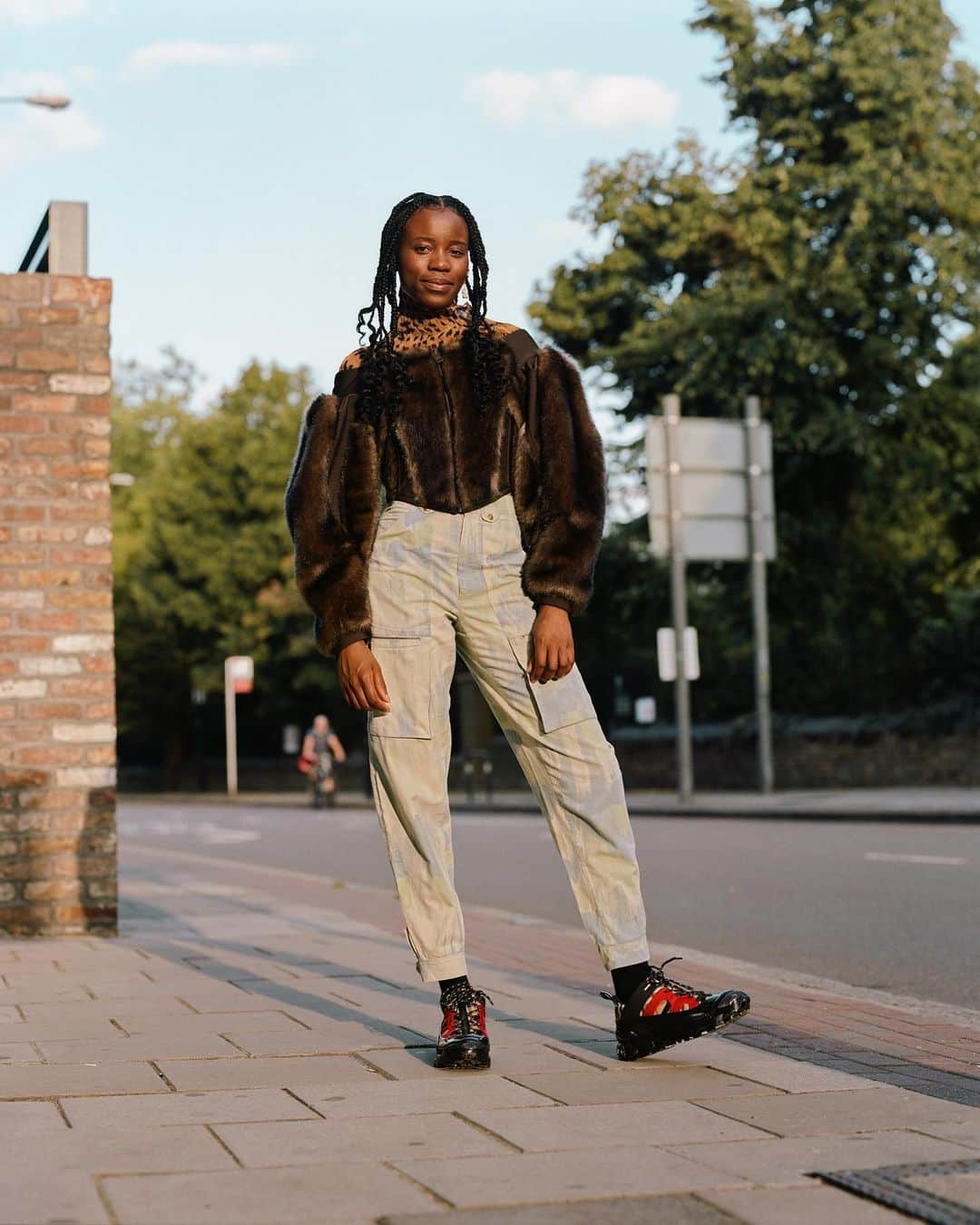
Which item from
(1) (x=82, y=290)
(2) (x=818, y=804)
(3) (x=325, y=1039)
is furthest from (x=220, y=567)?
(3) (x=325, y=1039)

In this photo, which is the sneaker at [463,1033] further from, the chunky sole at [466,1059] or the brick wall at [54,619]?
the brick wall at [54,619]

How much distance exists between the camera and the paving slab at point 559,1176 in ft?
11.2

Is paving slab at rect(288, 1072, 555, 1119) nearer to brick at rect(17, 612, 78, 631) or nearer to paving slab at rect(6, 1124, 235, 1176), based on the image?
paving slab at rect(6, 1124, 235, 1176)

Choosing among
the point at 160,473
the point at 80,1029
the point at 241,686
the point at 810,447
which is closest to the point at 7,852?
the point at 80,1029

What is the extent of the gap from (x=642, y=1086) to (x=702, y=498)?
21834mm

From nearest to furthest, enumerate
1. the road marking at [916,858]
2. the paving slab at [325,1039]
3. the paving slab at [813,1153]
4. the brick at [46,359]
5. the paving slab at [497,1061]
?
the paving slab at [813,1153] → the paving slab at [497,1061] → the paving slab at [325,1039] → the brick at [46,359] → the road marking at [916,858]

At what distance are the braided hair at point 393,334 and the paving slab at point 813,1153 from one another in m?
1.96

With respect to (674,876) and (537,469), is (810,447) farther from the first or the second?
(537,469)

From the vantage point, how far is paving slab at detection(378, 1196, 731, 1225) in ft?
10.5

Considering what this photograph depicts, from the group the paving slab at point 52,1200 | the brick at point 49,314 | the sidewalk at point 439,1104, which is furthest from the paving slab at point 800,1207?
the brick at point 49,314

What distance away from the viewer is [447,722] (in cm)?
489

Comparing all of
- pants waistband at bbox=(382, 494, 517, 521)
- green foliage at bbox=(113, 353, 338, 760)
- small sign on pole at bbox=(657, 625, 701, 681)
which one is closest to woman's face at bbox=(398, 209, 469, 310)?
pants waistband at bbox=(382, 494, 517, 521)

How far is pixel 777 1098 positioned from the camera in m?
4.30

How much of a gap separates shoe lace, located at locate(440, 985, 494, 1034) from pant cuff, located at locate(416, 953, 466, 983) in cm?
A: 4
